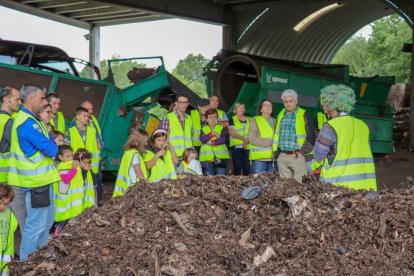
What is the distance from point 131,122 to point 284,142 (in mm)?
4301

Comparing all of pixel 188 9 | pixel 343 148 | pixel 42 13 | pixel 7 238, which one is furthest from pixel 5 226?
pixel 42 13

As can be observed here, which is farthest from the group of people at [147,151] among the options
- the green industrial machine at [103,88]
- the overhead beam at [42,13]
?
the overhead beam at [42,13]

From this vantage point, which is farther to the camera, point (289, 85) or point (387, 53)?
point (387, 53)

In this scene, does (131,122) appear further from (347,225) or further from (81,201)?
(347,225)

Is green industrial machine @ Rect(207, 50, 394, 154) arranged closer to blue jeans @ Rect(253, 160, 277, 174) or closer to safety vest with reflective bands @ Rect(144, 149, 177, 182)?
blue jeans @ Rect(253, 160, 277, 174)

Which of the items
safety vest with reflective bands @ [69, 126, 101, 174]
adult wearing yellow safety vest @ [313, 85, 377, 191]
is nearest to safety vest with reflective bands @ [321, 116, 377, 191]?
adult wearing yellow safety vest @ [313, 85, 377, 191]

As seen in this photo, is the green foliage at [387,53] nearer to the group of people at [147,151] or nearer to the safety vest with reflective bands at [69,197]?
the group of people at [147,151]

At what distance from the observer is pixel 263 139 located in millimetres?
7113

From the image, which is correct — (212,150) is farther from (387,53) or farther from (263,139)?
(387,53)

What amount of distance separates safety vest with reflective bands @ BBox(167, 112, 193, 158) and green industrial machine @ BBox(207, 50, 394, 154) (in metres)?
3.44

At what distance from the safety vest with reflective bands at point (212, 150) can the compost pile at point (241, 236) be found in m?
4.50

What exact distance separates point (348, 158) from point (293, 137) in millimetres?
1950

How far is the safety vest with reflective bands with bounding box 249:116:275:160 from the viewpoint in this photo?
7109mm

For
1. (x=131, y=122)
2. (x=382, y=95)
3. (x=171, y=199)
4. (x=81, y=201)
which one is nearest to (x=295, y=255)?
(x=171, y=199)
